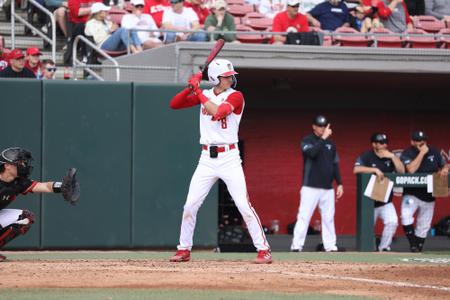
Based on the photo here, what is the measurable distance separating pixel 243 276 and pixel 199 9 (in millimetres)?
8314

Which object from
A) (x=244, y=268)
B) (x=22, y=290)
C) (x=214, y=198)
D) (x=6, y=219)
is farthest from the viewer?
(x=214, y=198)

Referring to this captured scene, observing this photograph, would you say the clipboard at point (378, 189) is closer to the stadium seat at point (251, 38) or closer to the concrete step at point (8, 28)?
the stadium seat at point (251, 38)

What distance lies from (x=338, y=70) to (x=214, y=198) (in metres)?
2.88

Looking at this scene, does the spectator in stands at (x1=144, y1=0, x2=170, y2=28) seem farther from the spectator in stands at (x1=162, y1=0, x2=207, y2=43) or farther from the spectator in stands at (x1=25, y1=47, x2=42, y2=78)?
the spectator in stands at (x1=25, y1=47, x2=42, y2=78)

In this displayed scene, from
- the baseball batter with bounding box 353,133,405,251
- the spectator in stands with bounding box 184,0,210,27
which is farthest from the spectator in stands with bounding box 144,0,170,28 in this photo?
the baseball batter with bounding box 353,133,405,251

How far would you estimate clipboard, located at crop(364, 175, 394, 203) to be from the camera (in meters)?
14.1

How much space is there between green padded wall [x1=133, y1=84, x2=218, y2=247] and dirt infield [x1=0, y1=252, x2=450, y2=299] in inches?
145

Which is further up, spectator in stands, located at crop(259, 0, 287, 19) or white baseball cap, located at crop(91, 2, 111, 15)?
spectator in stands, located at crop(259, 0, 287, 19)

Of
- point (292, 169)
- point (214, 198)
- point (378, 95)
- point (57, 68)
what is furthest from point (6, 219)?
point (378, 95)

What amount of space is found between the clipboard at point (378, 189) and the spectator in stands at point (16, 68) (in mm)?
4799

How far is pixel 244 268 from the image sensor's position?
8883 mm

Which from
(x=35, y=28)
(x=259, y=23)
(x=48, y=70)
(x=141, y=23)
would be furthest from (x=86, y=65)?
(x=259, y=23)

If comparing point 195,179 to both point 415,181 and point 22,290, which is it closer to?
point 22,290

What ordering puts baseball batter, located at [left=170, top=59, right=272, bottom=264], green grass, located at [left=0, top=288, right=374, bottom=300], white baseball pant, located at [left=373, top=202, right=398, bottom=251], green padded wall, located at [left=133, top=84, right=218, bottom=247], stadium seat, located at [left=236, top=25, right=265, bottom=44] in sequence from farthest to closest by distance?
stadium seat, located at [left=236, top=25, right=265, bottom=44], white baseball pant, located at [left=373, top=202, right=398, bottom=251], green padded wall, located at [left=133, top=84, right=218, bottom=247], baseball batter, located at [left=170, top=59, right=272, bottom=264], green grass, located at [left=0, top=288, right=374, bottom=300]
